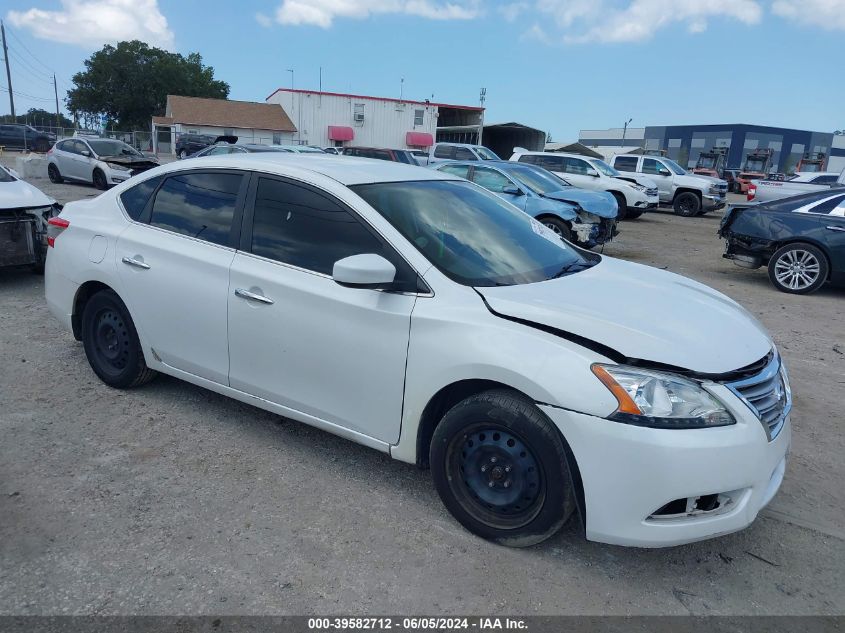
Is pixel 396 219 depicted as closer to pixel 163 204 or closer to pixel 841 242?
pixel 163 204

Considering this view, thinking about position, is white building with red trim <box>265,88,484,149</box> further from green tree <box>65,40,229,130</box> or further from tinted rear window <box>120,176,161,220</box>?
tinted rear window <box>120,176,161,220</box>

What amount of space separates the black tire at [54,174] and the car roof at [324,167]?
1818 cm

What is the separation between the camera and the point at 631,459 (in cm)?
244

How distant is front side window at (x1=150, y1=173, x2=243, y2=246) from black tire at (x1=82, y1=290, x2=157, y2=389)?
2.22 ft

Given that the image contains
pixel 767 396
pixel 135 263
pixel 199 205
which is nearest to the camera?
pixel 767 396

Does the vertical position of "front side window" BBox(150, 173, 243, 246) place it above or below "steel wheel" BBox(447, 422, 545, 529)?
above

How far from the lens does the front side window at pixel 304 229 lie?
3.23m

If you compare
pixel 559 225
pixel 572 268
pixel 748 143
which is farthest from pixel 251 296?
pixel 748 143

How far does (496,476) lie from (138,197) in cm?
305

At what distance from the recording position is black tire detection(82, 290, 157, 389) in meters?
4.19

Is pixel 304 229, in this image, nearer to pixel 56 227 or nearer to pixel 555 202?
pixel 56 227

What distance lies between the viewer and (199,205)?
387cm

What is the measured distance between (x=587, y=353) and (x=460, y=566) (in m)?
1.08

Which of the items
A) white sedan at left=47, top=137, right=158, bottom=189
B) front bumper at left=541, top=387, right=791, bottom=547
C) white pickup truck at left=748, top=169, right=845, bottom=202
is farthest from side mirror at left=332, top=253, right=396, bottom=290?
white sedan at left=47, top=137, right=158, bottom=189
